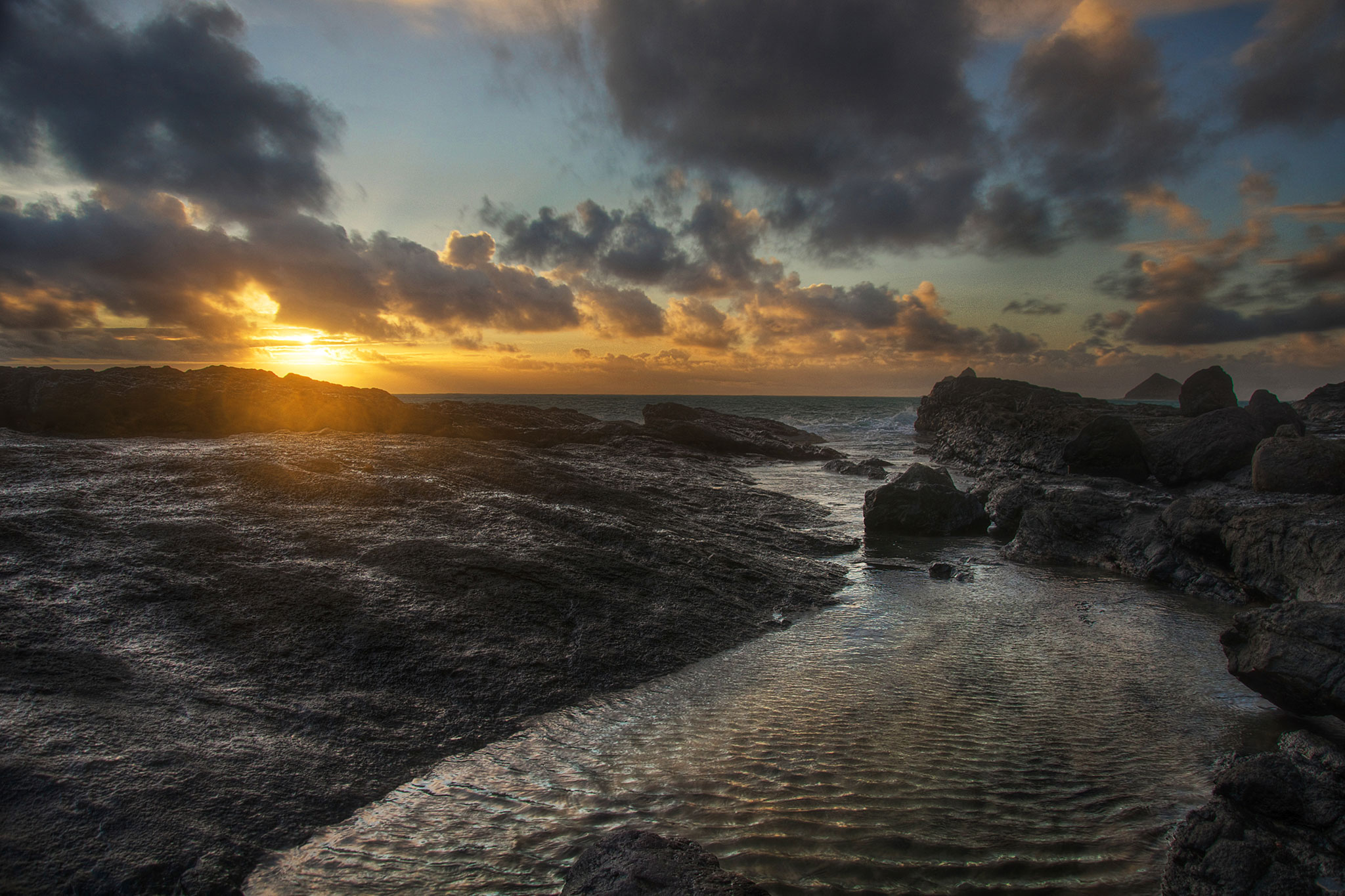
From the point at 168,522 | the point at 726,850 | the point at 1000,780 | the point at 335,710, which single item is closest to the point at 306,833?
the point at 335,710

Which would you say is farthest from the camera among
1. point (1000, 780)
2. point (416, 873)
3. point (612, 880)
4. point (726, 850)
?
point (1000, 780)

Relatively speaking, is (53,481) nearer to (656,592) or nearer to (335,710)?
(335,710)

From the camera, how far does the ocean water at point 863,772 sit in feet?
11.8

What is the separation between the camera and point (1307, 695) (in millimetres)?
→ 5012

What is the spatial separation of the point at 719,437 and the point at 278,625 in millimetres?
27182

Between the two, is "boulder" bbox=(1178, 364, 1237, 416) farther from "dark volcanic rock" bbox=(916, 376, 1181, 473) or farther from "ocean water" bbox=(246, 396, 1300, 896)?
"ocean water" bbox=(246, 396, 1300, 896)

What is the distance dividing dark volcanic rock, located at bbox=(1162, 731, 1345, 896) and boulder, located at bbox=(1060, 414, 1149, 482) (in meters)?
19.2

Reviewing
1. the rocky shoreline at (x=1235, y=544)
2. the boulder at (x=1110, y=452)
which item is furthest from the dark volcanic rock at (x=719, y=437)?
the boulder at (x=1110, y=452)

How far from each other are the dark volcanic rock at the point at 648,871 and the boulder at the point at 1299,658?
5.02 metres

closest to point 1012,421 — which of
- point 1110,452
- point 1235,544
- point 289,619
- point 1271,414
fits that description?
point 1271,414

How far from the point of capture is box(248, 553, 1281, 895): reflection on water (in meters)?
3.61

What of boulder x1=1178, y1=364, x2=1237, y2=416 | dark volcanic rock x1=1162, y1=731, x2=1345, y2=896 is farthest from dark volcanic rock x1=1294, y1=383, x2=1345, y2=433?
dark volcanic rock x1=1162, y1=731, x2=1345, y2=896

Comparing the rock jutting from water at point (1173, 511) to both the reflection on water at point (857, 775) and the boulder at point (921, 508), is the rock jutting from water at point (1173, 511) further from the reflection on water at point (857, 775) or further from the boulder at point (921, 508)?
the reflection on water at point (857, 775)

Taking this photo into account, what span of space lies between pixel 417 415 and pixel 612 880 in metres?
20.0
